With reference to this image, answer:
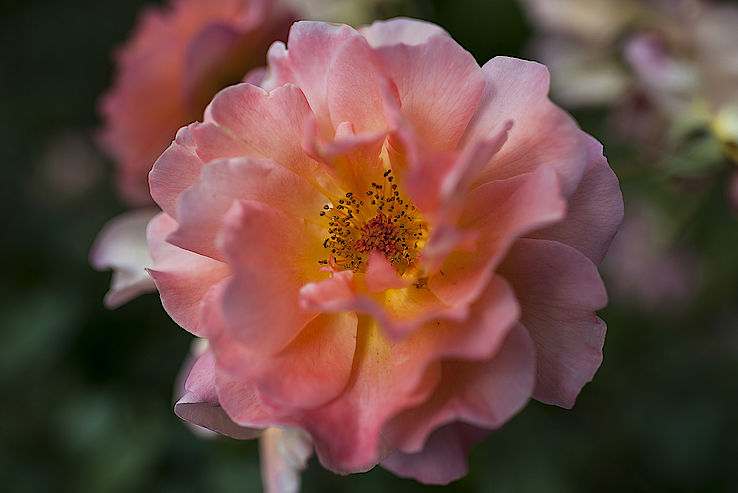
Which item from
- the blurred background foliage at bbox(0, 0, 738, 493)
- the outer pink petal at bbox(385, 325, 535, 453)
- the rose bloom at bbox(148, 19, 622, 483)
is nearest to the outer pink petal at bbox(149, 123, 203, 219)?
the rose bloom at bbox(148, 19, 622, 483)

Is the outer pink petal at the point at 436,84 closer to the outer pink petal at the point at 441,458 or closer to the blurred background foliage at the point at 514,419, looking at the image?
the outer pink petal at the point at 441,458

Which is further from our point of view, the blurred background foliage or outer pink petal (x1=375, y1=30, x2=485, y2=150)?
the blurred background foliage

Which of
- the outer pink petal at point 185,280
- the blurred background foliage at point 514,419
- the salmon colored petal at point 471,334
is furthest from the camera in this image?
the blurred background foliage at point 514,419

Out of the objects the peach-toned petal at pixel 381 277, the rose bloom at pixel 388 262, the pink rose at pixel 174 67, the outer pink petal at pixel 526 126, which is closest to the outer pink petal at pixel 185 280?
the rose bloom at pixel 388 262

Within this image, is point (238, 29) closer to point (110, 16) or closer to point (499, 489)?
point (499, 489)

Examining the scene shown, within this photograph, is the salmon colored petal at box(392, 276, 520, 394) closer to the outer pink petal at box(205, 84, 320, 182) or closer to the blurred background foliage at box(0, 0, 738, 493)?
the outer pink petal at box(205, 84, 320, 182)

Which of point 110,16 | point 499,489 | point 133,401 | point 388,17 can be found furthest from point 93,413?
point 110,16

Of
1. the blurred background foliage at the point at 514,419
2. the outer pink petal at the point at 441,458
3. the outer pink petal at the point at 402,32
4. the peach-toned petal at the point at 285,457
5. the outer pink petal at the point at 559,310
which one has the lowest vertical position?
the blurred background foliage at the point at 514,419
